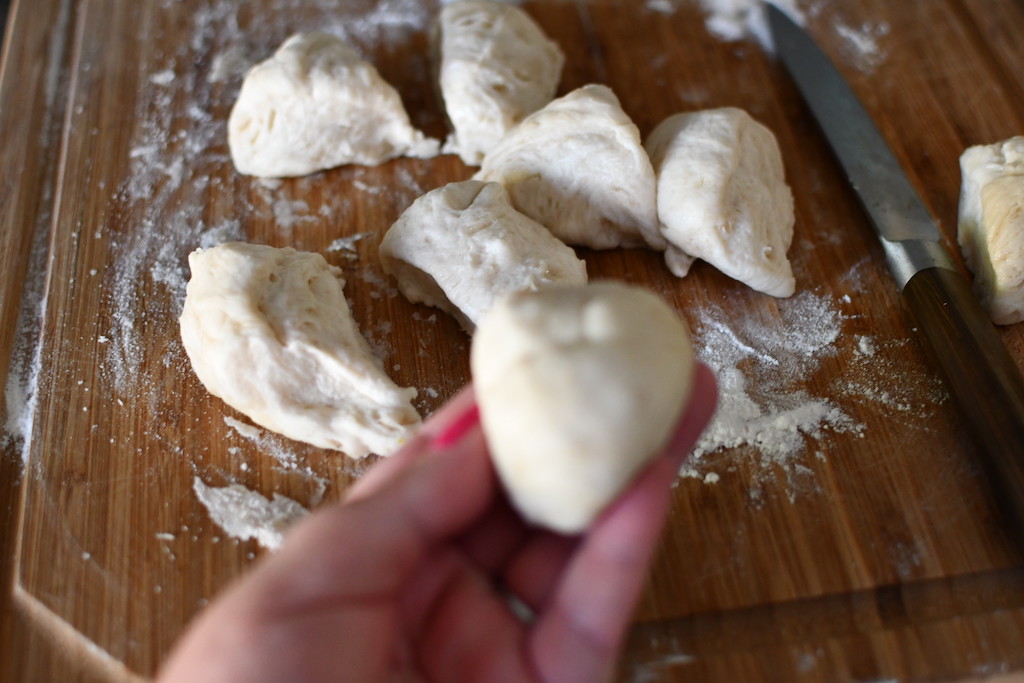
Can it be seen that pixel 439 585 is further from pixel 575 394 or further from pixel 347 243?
pixel 347 243

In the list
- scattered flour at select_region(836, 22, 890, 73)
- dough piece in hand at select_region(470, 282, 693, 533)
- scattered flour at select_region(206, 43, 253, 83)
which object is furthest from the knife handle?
scattered flour at select_region(206, 43, 253, 83)

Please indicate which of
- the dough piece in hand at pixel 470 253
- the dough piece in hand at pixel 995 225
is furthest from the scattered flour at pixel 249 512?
the dough piece in hand at pixel 995 225

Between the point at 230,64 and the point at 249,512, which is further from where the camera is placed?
the point at 230,64

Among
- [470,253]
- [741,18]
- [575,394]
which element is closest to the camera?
[575,394]

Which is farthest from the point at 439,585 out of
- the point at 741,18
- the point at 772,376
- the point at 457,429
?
the point at 741,18

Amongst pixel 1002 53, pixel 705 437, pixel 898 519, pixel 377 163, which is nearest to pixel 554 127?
pixel 377 163

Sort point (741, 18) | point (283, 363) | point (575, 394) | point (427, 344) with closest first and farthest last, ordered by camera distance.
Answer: point (575, 394), point (283, 363), point (427, 344), point (741, 18)

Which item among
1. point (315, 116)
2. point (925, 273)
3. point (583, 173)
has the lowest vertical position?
point (925, 273)

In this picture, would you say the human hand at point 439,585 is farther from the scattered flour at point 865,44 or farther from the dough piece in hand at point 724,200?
the scattered flour at point 865,44
